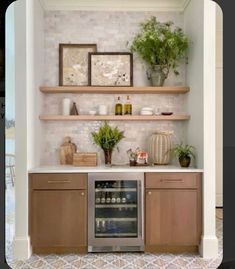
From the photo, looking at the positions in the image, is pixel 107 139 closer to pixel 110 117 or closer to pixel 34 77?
pixel 110 117

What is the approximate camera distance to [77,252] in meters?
3.03

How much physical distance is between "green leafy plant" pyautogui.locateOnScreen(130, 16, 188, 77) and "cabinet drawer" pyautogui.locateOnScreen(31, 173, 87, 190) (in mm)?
1467

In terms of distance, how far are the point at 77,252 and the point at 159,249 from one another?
2.66 ft

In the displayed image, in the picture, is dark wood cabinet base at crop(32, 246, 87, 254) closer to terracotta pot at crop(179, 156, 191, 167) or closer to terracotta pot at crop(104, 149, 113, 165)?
terracotta pot at crop(104, 149, 113, 165)

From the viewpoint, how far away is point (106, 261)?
9.34 ft

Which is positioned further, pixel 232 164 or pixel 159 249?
pixel 159 249

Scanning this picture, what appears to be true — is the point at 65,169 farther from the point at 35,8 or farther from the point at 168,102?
the point at 35,8

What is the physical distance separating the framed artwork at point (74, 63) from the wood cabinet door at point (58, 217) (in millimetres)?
1287

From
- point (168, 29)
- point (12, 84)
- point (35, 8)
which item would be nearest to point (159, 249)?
point (12, 84)

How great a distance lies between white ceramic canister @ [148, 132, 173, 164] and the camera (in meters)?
3.40

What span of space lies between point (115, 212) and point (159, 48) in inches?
69.9

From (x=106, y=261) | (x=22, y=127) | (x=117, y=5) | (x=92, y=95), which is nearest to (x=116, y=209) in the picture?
(x=106, y=261)

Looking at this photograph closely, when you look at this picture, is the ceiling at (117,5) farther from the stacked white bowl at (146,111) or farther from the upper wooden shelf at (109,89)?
the stacked white bowl at (146,111)

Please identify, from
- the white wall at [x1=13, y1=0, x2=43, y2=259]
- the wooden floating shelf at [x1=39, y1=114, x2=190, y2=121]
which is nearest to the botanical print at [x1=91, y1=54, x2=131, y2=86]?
the wooden floating shelf at [x1=39, y1=114, x2=190, y2=121]
